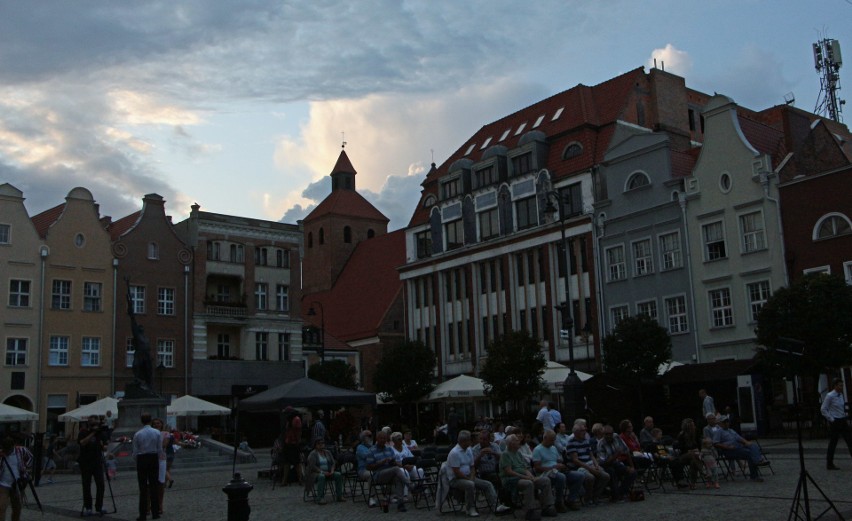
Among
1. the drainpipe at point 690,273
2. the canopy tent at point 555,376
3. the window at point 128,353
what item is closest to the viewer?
the canopy tent at point 555,376

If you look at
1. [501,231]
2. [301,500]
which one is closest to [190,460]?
[301,500]

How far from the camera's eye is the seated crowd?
1455cm

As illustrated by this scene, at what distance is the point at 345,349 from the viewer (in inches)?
2422

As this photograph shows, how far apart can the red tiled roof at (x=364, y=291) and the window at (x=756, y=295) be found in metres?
29.8

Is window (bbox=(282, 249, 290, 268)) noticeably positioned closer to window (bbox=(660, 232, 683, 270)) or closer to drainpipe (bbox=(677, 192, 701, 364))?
window (bbox=(660, 232, 683, 270))

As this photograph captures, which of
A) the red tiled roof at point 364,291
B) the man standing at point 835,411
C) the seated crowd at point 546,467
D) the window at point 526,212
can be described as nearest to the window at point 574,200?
the window at point 526,212

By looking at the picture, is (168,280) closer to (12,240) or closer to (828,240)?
(12,240)

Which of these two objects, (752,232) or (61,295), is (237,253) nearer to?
(61,295)

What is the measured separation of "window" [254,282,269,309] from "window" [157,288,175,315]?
17.4 ft

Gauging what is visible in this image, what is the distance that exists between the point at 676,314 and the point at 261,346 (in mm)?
24889

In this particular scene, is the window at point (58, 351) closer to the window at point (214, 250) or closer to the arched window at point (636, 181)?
the window at point (214, 250)

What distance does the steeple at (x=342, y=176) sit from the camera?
9144 centimetres

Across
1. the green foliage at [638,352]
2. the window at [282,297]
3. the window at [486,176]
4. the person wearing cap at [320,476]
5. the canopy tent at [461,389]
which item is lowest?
the person wearing cap at [320,476]

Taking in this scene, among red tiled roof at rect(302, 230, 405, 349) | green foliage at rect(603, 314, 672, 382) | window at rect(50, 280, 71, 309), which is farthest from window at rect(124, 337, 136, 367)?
green foliage at rect(603, 314, 672, 382)
